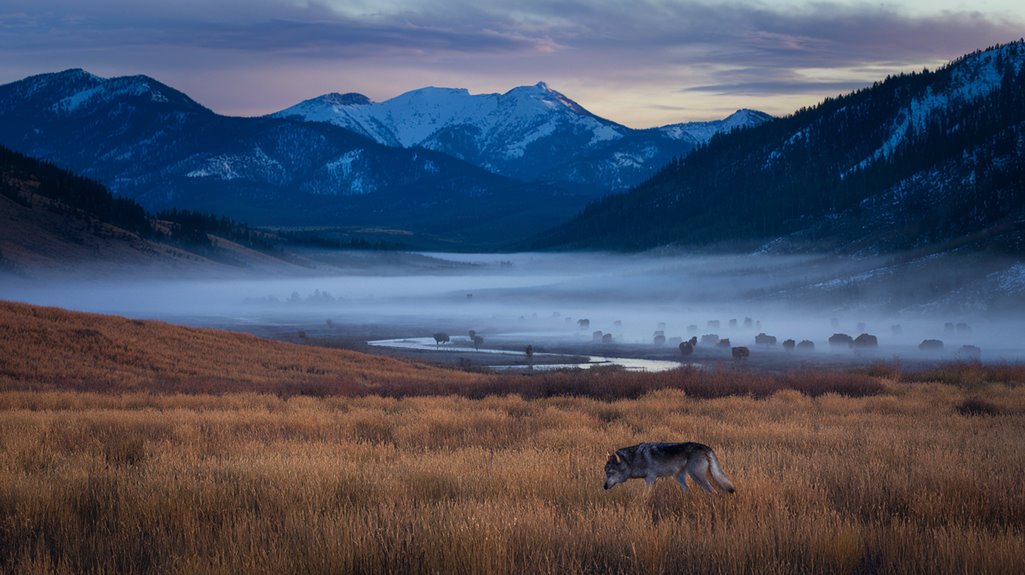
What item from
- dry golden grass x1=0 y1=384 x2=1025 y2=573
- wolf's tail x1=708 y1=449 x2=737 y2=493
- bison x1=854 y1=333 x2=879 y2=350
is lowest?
dry golden grass x1=0 y1=384 x2=1025 y2=573

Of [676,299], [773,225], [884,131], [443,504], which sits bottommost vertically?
[443,504]

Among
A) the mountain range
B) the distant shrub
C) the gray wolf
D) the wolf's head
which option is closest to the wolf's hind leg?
the gray wolf

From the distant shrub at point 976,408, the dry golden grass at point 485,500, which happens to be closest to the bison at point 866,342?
the distant shrub at point 976,408

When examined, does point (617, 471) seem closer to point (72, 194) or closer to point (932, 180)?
point (932, 180)

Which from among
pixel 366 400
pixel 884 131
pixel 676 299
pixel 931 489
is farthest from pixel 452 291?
pixel 931 489

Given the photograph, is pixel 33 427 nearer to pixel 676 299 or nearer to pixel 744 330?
pixel 744 330

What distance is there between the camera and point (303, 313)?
412 ft

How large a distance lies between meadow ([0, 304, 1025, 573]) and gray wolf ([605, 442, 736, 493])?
0.21m

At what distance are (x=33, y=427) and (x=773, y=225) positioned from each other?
188 metres

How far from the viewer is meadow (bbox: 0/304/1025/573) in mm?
6992

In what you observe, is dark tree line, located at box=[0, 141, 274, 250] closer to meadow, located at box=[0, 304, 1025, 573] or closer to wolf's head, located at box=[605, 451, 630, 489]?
meadow, located at box=[0, 304, 1025, 573]

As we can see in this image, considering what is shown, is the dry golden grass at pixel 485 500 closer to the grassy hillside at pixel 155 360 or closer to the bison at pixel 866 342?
the grassy hillside at pixel 155 360

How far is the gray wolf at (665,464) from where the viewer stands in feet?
30.8

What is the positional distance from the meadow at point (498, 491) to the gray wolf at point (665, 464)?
0.68 feet
